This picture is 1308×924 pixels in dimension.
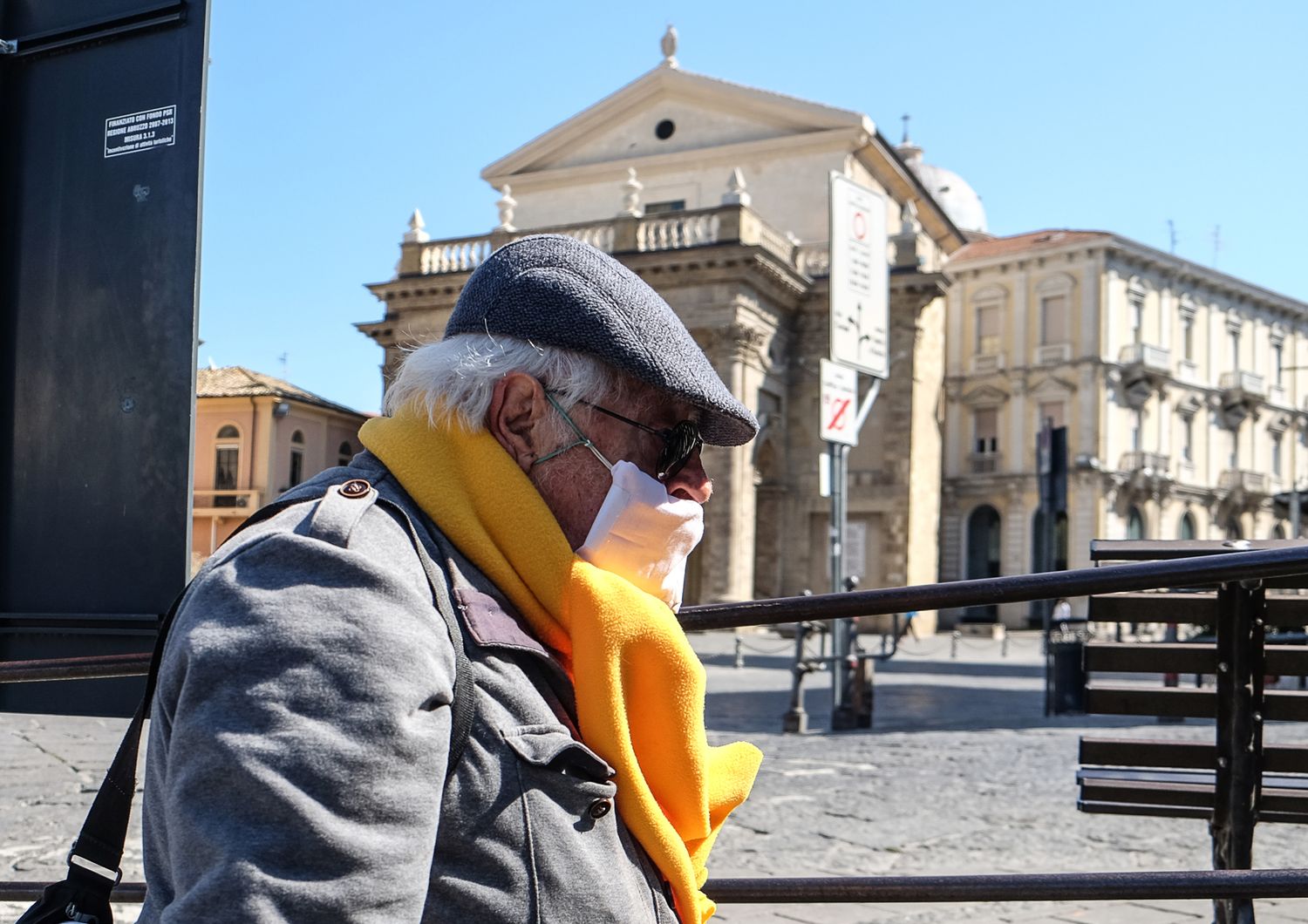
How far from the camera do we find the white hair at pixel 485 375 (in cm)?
160

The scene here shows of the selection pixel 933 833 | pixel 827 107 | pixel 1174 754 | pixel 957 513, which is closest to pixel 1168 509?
pixel 957 513

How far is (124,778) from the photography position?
1.57 metres

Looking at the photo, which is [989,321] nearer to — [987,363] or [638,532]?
[987,363]

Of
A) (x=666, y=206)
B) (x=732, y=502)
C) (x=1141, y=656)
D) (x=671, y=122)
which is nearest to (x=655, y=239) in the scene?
(x=666, y=206)

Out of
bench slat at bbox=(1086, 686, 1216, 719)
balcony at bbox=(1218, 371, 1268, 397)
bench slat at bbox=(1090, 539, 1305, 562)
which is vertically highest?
balcony at bbox=(1218, 371, 1268, 397)

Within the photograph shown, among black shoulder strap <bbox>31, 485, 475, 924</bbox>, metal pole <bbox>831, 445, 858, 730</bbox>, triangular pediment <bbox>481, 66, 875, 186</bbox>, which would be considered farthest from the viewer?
triangular pediment <bbox>481, 66, 875, 186</bbox>

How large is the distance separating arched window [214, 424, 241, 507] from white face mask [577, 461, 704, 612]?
9.28 feet

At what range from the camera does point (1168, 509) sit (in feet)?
154

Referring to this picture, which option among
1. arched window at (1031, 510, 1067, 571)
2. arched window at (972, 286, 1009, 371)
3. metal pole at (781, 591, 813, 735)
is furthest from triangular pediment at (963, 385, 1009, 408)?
metal pole at (781, 591, 813, 735)

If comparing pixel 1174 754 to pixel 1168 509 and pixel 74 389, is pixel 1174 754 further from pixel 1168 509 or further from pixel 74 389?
pixel 1168 509

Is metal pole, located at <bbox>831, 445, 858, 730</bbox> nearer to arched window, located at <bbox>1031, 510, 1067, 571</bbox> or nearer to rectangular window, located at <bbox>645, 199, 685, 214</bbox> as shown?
arched window, located at <bbox>1031, 510, 1067, 571</bbox>

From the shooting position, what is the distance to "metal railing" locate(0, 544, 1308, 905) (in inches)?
72.8

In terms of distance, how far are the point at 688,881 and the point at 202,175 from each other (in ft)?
7.37

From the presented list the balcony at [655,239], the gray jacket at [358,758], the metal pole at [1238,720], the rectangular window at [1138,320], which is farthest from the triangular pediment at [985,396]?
the gray jacket at [358,758]
